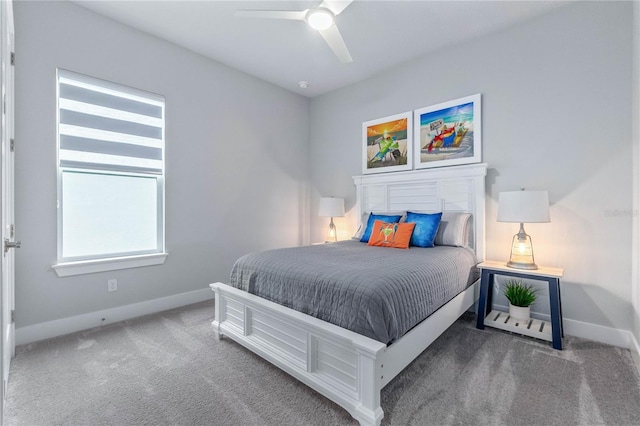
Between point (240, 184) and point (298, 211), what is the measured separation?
1.10 meters

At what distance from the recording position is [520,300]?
2.59m

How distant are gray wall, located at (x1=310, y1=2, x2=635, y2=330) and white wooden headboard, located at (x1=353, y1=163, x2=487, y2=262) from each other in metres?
0.13

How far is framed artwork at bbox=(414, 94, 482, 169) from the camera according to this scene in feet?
10.1

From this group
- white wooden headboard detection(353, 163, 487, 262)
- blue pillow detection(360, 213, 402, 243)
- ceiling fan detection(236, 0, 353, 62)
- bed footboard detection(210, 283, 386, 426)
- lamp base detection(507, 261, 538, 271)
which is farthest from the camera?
blue pillow detection(360, 213, 402, 243)

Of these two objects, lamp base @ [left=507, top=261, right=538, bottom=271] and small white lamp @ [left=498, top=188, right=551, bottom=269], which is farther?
lamp base @ [left=507, top=261, right=538, bottom=271]

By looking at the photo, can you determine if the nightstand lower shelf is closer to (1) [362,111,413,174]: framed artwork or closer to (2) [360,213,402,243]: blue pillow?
(2) [360,213,402,243]: blue pillow

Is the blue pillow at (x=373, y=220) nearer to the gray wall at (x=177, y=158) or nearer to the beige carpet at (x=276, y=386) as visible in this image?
the beige carpet at (x=276, y=386)

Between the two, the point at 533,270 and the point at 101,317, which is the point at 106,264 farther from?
the point at 533,270

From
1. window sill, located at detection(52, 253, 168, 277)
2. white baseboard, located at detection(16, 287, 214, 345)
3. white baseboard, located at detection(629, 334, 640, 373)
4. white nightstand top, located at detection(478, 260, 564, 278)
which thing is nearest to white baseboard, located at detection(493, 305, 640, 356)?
white baseboard, located at detection(629, 334, 640, 373)

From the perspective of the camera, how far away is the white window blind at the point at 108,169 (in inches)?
100

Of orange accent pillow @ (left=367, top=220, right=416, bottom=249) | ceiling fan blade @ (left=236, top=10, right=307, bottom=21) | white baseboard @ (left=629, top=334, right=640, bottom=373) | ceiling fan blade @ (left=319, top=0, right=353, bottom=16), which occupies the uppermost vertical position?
ceiling fan blade @ (left=319, top=0, right=353, bottom=16)

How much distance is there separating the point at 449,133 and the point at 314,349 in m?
2.70

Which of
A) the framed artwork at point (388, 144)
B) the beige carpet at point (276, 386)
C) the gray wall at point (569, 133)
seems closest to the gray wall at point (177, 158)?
the beige carpet at point (276, 386)

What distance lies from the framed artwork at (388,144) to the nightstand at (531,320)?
1540 mm
